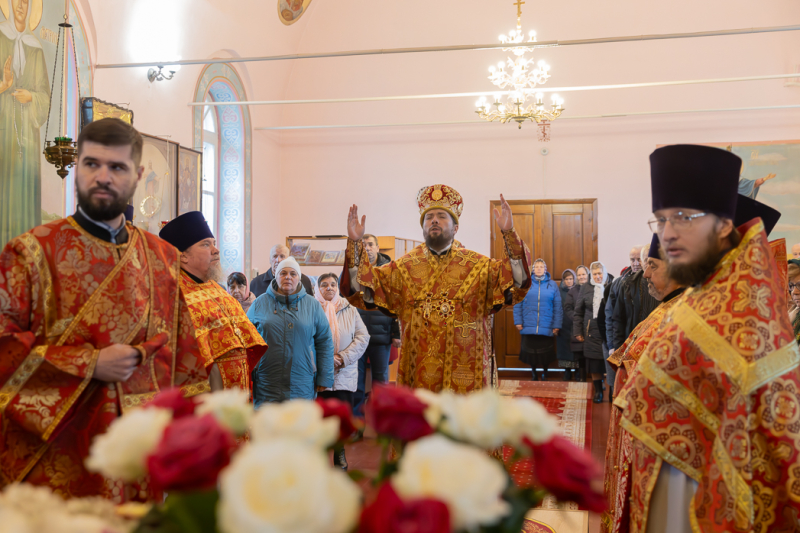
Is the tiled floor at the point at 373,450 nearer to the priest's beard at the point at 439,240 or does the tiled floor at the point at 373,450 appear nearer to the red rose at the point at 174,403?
the priest's beard at the point at 439,240

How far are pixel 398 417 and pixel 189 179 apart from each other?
890 cm

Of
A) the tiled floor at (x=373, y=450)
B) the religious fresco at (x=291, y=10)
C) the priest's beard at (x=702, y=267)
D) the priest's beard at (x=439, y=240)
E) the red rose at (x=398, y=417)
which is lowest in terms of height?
the tiled floor at (x=373, y=450)

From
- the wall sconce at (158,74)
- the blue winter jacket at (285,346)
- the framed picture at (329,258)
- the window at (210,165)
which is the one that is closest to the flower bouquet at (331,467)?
the blue winter jacket at (285,346)

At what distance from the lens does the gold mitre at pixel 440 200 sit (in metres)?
3.92

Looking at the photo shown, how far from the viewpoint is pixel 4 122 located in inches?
172

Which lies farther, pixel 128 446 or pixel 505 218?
pixel 505 218

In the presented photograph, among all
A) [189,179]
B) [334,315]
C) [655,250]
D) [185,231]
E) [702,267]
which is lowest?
[334,315]

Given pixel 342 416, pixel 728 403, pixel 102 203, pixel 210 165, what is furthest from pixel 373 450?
pixel 210 165

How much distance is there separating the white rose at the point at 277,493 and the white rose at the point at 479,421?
20 centimetres

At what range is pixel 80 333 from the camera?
79.0 inches

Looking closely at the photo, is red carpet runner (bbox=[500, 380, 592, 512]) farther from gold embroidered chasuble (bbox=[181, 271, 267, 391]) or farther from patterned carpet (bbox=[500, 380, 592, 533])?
gold embroidered chasuble (bbox=[181, 271, 267, 391])

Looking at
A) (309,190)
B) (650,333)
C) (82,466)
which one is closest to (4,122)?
(82,466)

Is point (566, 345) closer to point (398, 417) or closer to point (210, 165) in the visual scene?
point (210, 165)

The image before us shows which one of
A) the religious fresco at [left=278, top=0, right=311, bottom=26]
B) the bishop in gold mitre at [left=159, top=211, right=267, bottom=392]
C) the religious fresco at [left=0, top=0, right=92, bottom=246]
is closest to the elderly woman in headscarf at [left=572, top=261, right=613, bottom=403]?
the bishop in gold mitre at [left=159, top=211, right=267, bottom=392]
